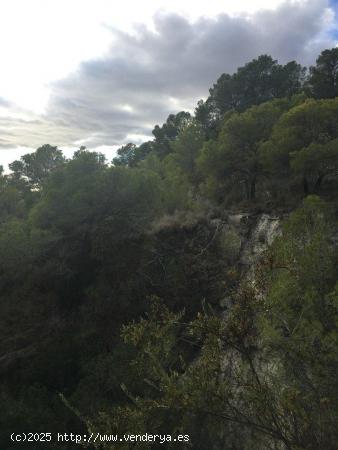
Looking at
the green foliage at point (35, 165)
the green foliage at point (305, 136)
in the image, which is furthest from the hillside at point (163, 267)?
the green foliage at point (35, 165)

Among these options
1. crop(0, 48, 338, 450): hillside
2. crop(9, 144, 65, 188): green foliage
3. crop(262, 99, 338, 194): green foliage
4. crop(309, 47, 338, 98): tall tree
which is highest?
crop(309, 47, 338, 98): tall tree

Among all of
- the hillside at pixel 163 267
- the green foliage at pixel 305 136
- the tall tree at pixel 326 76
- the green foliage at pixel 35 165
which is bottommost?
the hillside at pixel 163 267

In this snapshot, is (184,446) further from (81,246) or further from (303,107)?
(303,107)

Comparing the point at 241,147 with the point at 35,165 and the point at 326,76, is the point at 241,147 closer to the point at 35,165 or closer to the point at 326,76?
the point at 326,76

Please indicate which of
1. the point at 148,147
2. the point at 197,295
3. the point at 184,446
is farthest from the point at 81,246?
the point at 148,147

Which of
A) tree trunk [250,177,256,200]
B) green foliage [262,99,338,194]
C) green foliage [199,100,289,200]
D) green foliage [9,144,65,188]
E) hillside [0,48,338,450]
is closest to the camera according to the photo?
hillside [0,48,338,450]

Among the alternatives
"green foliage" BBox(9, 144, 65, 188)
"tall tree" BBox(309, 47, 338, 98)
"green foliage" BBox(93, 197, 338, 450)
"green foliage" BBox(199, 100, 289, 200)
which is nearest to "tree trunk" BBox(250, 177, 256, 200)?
"green foliage" BBox(199, 100, 289, 200)

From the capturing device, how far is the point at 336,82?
32.4 m

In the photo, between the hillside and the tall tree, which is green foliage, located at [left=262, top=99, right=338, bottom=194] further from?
the tall tree

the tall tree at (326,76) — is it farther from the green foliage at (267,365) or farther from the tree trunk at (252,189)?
the green foliage at (267,365)

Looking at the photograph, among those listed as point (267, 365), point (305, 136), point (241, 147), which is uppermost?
point (241, 147)

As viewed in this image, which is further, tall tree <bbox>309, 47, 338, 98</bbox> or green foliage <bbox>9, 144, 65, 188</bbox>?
green foliage <bbox>9, 144, 65, 188</bbox>

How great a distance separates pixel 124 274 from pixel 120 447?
14443 millimetres

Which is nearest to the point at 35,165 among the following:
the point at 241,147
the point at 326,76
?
the point at 241,147
